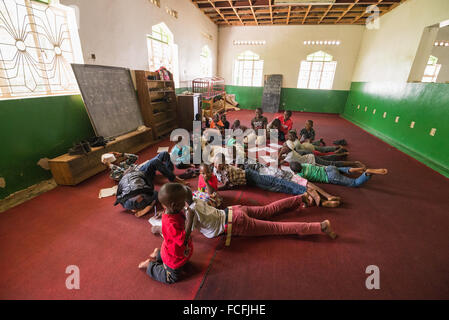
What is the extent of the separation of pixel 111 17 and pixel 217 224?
4319mm

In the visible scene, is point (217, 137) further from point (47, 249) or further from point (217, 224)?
point (47, 249)

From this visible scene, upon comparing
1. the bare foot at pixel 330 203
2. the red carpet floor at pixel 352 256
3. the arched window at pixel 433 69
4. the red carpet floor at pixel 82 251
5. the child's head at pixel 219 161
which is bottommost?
the red carpet floor at pixel 82 251

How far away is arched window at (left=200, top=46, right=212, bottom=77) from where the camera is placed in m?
8.49

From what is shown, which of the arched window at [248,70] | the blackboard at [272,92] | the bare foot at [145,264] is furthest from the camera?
the arched window at [248,70]

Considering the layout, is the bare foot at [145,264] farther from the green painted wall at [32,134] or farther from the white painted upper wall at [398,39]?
the white painted upper wall at [398,39]

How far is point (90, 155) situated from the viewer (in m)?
3.04

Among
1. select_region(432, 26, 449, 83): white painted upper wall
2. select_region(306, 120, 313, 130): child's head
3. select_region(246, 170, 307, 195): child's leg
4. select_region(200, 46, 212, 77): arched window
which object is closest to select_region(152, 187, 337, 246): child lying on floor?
select_region(246, 170, 307, 195): child's leg

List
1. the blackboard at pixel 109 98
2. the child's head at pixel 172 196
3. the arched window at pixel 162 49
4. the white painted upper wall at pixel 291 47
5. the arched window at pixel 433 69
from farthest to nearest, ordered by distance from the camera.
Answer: the white painted upper wall at pixel 291 47 → the arched window at pixel 433 69 → the arched window at pixel 162 49 → the blackboard at pixel 109 98 → the child's head at pixel 172 196

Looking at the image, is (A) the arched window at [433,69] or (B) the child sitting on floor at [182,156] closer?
(B) the child sitting on floor at [182,156]

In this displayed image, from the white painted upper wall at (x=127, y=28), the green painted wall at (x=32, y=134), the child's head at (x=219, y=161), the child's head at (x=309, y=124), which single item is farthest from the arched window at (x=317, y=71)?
the green painted wall at (x=32, y=134)

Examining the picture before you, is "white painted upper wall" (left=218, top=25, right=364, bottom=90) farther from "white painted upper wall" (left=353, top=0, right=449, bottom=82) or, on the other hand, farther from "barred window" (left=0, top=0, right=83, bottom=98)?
"barred window" (left=0, top=0, right=83, bottom=98)

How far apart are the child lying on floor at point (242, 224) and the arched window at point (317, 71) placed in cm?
925

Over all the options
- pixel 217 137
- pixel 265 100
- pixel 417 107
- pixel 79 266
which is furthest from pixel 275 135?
pixel 265 100

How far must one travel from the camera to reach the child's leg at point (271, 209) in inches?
78.9
